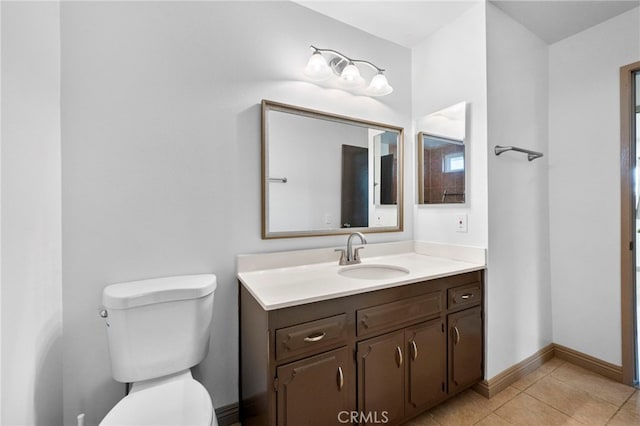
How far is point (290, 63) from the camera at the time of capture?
1.70 metres

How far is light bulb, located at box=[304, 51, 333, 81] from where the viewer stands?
5.38 feet

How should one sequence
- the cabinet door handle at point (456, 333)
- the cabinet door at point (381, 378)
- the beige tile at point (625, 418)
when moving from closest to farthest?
the cabinet door at point (381, 378)
the beige tile at point (625, 418)
the cabinet door handle at point (456, 333)

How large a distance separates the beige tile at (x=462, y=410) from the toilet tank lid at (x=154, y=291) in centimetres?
146

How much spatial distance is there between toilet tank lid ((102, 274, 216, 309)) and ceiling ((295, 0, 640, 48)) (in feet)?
5.73

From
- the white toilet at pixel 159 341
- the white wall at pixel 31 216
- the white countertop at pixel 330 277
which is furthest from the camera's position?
the white countertop at pixel 330 277

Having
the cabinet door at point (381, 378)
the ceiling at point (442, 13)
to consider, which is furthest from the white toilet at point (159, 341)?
the ceiling at point (442, 13)

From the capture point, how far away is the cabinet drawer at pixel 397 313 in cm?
127

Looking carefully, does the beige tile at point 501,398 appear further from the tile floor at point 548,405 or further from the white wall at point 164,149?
the white wall at point 164,149

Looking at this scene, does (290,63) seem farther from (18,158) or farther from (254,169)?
(18,158)

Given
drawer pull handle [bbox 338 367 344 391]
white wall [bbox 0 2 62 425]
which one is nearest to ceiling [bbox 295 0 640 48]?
white wall [bbox 0 2 62 425]

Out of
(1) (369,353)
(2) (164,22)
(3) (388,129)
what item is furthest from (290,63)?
(1) (369,353)

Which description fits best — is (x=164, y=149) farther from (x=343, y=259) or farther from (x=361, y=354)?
(x=361, y=354)

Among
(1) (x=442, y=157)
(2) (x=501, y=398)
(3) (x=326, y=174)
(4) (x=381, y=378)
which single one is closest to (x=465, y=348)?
(2) (x=501, y=398)

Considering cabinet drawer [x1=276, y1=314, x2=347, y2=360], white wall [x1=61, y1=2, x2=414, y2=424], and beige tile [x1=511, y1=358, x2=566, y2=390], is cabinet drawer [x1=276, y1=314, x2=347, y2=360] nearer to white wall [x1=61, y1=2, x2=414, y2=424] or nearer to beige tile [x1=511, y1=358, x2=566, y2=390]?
white wall [x1=61, y1=2, x2=414, y2=424]
